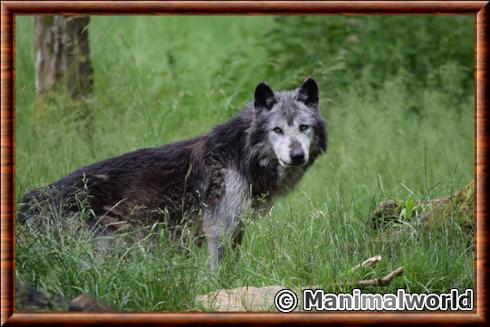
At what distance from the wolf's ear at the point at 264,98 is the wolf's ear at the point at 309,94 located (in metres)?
0.27

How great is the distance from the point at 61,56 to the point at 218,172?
4855mm

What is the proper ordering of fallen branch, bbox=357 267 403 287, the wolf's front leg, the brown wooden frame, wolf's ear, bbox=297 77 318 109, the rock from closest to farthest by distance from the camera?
the brown wooden frame
fallen branch, bbox=357 267 403 287
the rock
the wolf's front leg
wolf's ear, bbox=297 77 318 109

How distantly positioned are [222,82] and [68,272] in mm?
5690

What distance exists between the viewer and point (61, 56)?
1123 centimetres

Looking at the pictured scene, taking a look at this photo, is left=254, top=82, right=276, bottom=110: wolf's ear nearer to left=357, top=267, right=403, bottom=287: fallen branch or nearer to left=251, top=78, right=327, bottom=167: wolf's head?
left=251, top=78, right=327, bottom=167: wolf's head

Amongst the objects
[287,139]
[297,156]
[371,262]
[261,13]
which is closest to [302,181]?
[287,139]

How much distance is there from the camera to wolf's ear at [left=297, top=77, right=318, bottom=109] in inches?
292

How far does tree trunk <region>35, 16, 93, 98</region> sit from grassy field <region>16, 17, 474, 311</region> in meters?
0.35

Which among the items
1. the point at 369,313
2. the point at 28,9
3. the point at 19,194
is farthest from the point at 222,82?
the point at 369,313

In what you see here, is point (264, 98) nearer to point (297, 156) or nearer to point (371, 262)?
point (297, 156)

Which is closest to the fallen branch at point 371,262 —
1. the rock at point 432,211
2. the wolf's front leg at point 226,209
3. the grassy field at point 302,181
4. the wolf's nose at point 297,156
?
the grassy field at point 302,181

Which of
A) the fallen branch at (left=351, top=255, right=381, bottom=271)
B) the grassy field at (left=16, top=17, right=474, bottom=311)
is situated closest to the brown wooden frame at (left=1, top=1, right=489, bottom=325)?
the grassy field at (left=16, top=17, right=474, bottom=311)

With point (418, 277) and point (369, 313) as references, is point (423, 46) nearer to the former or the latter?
point (418, 277)

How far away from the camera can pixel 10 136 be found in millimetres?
5602
